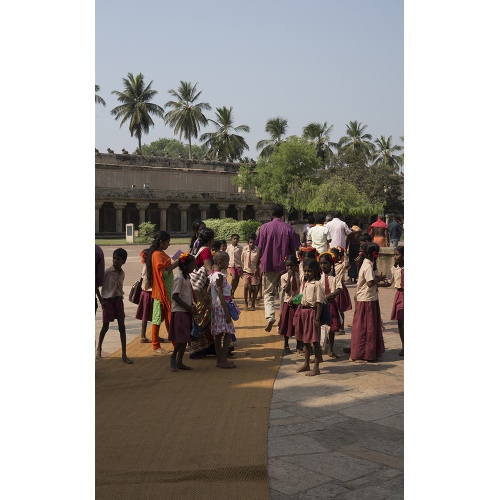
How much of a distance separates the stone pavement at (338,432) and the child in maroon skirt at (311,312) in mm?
330

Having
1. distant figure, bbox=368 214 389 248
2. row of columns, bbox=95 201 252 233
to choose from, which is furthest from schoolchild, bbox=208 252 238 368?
row of columns, bbox=95 201 252 233

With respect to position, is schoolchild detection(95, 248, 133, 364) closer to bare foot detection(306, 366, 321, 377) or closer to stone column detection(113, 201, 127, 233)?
bare foot detection(306, 366, 321, 377)

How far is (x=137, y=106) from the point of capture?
53594mm

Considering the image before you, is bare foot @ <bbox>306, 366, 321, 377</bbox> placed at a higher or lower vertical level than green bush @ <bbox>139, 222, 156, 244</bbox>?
lower

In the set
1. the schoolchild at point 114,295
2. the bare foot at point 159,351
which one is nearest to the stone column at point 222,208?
the bare foot at point 159,351

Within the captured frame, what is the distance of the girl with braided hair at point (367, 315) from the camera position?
275 inches

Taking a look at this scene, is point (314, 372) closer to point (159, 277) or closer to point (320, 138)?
point (159, 277)

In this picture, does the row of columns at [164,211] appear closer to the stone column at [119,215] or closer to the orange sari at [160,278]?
the stone column at [119,215]

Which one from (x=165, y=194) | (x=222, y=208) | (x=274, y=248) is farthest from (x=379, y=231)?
(x=222, y=208)

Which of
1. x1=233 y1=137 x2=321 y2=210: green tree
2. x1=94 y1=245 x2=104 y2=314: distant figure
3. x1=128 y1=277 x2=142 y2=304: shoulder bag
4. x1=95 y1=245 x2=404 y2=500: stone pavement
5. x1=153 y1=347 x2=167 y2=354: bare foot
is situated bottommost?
x1=95 y1=245 x2=404 y2=500: stone pavement

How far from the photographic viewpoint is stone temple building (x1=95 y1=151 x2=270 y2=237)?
44875 mm

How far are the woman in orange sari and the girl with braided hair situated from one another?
2065 millimetres
